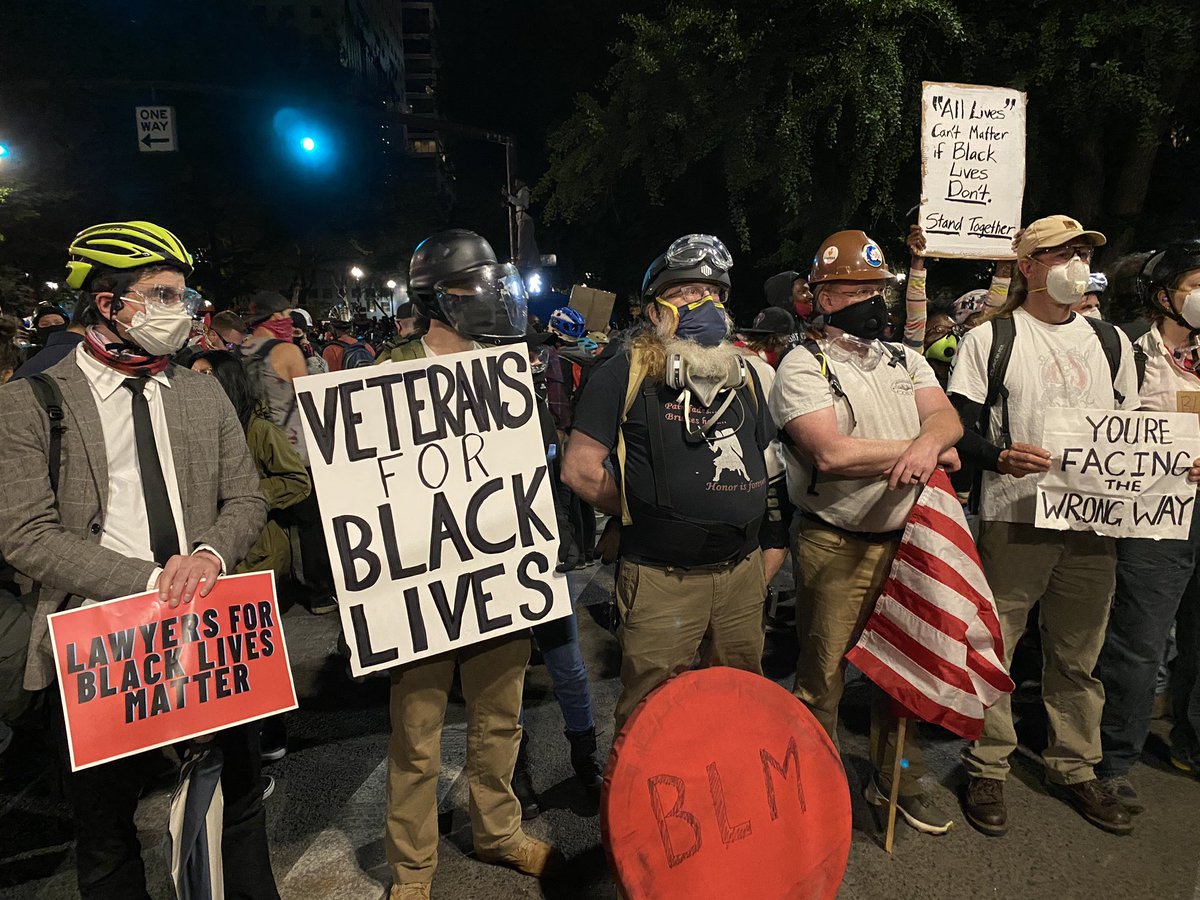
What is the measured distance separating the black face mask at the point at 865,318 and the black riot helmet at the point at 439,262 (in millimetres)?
1405

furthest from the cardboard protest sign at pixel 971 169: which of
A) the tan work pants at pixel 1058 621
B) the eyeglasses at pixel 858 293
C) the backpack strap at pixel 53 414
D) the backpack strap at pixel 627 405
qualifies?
the backpack strap at pixel 53 414

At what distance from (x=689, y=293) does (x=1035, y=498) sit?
1.71 metres

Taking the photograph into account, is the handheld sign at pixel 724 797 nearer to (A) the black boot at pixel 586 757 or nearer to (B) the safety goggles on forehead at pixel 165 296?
(A) the black boot at pixel 586 757

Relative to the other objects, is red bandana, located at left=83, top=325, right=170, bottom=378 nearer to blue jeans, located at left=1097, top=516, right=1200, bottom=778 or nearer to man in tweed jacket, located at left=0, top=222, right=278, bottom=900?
man in tweed jacket, located at left=0, top=222, right=278, bottom=900

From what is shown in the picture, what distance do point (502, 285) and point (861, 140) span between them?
5098mm

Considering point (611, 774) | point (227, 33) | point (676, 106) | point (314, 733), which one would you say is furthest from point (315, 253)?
point (611, 774)

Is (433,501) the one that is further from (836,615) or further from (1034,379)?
(1034,379)

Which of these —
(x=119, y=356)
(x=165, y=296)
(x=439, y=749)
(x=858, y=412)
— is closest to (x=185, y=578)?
(x=119, y=356)

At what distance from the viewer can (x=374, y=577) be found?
229cm

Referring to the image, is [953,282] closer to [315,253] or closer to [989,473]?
[989,473]

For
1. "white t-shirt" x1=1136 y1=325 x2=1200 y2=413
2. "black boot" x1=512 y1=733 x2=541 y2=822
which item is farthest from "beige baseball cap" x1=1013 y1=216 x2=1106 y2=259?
"black boot" x1=512 y1=733 x2=541 y2=822

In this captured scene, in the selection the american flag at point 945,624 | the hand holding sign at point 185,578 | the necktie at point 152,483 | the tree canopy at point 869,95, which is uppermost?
the tree canopy at point 869,95

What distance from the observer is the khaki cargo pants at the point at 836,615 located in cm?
295

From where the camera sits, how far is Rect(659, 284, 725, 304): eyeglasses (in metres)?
2.71
